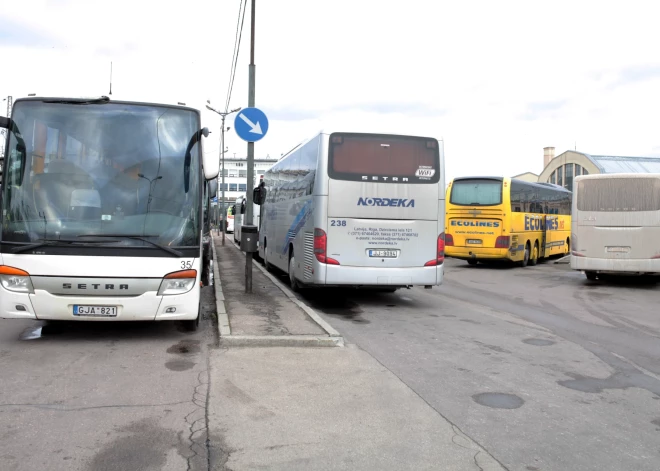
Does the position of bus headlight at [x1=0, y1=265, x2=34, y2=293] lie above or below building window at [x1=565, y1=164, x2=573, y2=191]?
below

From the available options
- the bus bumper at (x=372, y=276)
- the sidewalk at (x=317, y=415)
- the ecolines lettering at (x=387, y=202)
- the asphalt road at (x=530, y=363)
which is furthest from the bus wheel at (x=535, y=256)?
the sidewalk at (x=317, y=415)

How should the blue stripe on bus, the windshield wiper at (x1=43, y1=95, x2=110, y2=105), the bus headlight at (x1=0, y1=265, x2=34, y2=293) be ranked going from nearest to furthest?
the bus headlight at (x1=0, y1=265, x2=34, y2=293) < the windshield wiper at (x1=43, y1=95, x2=110, y2=105) < the blue stripe on bus

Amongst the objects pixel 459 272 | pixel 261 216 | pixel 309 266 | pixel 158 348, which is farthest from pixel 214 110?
pixel 158 348

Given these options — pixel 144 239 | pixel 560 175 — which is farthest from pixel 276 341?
pixel 560 175

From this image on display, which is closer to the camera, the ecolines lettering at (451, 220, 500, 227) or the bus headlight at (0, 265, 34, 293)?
the bus headlight at (0, 265, 34, 293)

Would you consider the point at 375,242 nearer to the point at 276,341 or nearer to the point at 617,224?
the point at 276,341

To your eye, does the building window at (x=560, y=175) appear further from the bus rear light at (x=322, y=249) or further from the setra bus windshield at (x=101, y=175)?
the setra bus windshield at (x=101, y=175)

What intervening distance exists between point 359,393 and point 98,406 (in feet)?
7.38

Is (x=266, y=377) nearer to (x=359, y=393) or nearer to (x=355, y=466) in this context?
(x=359, y=393)

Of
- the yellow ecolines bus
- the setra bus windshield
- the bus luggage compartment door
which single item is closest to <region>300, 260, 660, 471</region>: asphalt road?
the bus luggage compartment door

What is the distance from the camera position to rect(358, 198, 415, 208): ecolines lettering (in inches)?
427

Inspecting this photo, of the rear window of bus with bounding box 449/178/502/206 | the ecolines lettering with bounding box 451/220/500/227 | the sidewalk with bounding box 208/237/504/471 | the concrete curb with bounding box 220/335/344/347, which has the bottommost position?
the sidewalk with bounding box 208/237/504/471

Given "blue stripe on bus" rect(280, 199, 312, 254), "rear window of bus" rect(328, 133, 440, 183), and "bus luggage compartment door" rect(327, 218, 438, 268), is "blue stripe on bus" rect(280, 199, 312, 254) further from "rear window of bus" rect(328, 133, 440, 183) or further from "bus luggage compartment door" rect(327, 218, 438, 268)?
"rear window of bus" rect(328, 133, 440, 183)

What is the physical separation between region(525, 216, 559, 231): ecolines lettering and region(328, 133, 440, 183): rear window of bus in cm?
1301
